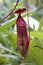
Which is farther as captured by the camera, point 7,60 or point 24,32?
point 7,60

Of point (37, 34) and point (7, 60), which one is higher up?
point (37, 34)

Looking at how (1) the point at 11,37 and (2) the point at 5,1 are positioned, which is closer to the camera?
(1) the point at 11,37

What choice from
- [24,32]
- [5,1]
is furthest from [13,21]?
[5,1]

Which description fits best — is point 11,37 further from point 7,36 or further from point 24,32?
point 24,32

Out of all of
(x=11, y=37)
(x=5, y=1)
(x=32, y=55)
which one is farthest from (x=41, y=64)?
(x=5, y=1)

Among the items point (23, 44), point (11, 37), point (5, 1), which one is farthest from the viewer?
point (5, 1)

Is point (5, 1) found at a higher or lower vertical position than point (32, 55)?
higher

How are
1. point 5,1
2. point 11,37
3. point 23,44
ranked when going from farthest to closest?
point 5,1 < point 11,37 < point 23,44

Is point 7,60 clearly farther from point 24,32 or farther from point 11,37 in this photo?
point 24,32
